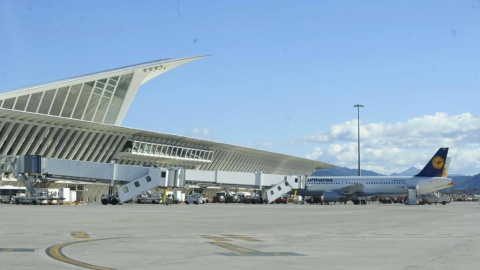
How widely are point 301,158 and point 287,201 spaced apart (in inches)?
2506

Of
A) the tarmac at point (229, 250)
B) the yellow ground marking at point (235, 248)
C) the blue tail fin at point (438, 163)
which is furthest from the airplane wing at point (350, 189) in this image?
the yellow ground marking at point (235, 248)

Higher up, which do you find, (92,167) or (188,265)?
(92,167)

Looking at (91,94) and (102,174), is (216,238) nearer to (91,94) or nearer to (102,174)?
(102,174)

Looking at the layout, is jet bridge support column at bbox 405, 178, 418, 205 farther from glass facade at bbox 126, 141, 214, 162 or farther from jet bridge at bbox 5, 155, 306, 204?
glass facade at bbox 126, 141, 214, 162

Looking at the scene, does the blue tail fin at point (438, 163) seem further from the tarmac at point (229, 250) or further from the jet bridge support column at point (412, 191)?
the tarmac at point (229, 250)

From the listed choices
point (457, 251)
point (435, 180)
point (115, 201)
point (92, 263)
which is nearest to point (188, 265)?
point (92, 263)

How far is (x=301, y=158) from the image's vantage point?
174 m

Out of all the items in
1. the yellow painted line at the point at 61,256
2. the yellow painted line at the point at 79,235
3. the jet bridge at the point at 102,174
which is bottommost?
the yellow painted line at the point at 61,256

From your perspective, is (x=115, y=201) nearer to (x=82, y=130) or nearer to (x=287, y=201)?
(x=82, y=130)

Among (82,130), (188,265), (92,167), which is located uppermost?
(82,130)

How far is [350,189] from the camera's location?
103m

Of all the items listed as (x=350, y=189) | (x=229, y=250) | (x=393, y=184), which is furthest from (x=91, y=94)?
(x=229, y=250)

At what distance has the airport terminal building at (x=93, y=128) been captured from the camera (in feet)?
285

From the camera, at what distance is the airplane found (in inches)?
3976
